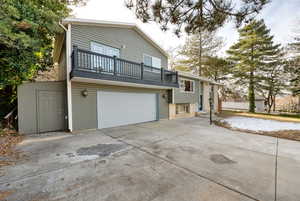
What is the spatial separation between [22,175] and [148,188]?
2.66 meters

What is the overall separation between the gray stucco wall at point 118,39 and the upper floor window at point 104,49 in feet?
0.58

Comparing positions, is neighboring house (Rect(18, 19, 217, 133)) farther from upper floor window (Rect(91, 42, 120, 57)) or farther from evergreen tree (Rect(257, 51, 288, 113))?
evergreen tree (Rect(257, 51, 288, 113))

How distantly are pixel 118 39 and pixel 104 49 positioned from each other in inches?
50.0

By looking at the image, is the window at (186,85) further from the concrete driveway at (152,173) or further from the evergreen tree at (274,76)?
the evergreen tree at (274,76)

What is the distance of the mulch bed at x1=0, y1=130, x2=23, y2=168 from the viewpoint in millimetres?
3452

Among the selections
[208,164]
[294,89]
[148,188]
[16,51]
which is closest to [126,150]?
[148,188]

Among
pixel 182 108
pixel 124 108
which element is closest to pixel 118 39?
pixel 124 108

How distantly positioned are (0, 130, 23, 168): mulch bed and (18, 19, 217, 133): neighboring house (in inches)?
18.3

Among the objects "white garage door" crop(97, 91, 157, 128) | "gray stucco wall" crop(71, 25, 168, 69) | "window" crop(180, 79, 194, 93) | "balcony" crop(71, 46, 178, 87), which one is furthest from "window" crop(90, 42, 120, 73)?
"window" crop(180, 79, 194, 93)

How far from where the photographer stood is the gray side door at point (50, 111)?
238 inches

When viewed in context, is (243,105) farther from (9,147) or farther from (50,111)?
(9,147)

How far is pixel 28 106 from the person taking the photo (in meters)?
5.74

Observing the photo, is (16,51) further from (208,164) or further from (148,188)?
(208,164)

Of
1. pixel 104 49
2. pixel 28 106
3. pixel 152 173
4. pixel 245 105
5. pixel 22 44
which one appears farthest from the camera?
pixel 245 105
